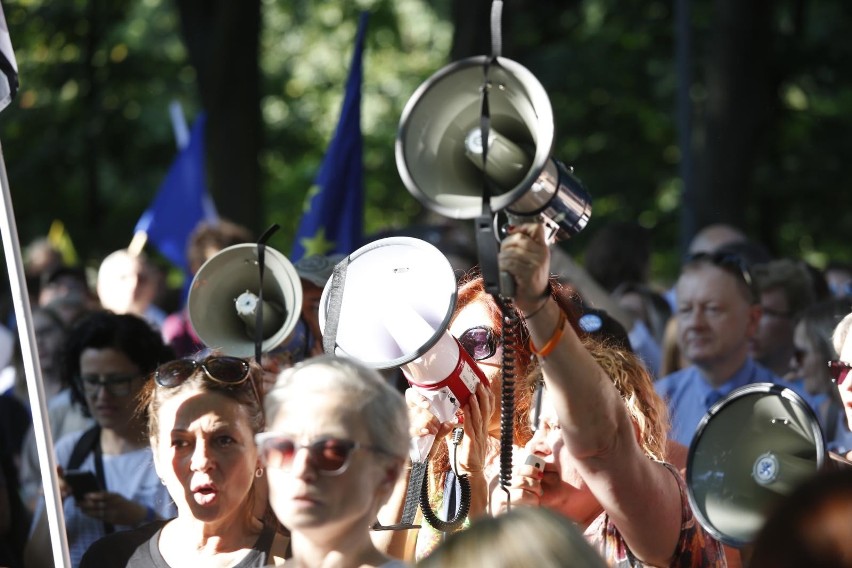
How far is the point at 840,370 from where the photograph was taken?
361 cm

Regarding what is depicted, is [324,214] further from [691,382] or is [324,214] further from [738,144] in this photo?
[738,144]

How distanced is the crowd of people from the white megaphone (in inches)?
2.1

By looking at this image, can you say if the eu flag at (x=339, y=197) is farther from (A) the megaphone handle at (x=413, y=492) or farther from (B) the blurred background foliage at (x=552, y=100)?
(B) the blurred background foliage at (x=552, y=100)

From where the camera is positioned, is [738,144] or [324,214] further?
[738,144]

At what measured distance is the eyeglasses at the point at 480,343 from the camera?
3.48 m

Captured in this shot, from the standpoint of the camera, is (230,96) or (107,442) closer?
(107,442)

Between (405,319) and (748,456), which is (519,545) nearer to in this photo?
(405,319)

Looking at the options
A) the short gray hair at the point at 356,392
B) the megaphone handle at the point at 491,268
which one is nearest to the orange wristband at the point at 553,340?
the megaphone handle at the point at 491,268

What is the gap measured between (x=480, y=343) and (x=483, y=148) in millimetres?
1011

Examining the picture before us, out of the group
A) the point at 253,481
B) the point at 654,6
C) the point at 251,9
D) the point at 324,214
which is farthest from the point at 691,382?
the point at 654,6

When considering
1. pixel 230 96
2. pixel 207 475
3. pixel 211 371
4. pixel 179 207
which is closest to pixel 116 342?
pixel 211 371

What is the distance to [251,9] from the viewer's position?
12.5 meters

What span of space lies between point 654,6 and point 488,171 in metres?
13.5

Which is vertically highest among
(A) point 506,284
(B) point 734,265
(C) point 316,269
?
→ (A) point 506,284
